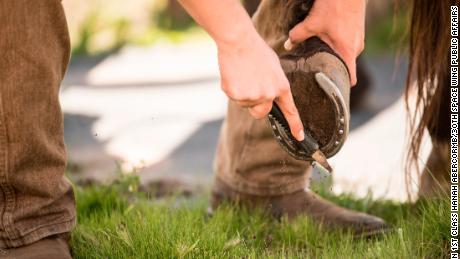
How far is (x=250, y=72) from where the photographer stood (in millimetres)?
1624

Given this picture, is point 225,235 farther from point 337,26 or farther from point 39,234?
point 337,26

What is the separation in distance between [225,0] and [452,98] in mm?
983

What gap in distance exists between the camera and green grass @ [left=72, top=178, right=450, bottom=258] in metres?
1.82

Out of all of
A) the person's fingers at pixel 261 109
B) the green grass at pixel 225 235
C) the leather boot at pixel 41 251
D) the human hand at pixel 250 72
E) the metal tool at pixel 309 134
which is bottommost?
the green grass at pixel 225 235

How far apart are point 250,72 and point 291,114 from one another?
18 centimetres

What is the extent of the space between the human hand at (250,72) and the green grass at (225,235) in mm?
378

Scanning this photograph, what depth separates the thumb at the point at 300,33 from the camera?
2.02 meters

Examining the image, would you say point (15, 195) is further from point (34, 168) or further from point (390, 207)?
point (390, 207)

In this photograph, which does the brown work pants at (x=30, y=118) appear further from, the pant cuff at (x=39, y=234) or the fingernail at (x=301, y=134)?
the fingernail at (x=301, y=134)

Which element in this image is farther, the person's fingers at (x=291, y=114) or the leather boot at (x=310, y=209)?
the leather boot at (x=310, y=209)

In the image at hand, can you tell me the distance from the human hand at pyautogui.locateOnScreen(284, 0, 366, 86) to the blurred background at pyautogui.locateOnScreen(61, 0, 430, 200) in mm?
255

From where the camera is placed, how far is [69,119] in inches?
165

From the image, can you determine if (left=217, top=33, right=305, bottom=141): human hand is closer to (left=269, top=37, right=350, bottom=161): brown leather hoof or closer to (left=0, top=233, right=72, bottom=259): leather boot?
(left=269, top=37, right=350, bottom=161): brown leather hoof

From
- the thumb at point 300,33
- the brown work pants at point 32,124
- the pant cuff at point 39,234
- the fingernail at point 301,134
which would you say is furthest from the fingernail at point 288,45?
the pant cuff at point 39,234
